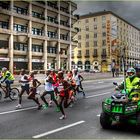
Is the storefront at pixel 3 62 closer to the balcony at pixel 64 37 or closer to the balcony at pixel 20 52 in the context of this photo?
the balcony at pixel 20 52

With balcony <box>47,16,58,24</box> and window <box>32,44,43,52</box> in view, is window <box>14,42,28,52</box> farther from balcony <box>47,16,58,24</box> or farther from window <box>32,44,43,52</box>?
balcony <box>47,16,58,24</box>

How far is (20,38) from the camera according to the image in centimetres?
5222

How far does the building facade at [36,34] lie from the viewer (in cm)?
4965

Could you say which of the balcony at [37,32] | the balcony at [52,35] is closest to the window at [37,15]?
the balcony at [37,32]

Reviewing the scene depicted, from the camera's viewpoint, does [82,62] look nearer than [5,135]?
No

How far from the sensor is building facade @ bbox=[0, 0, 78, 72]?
163 feet

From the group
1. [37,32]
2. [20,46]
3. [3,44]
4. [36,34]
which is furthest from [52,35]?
[3,44]

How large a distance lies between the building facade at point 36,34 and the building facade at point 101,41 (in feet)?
87.6

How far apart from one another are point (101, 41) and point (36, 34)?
4241 cm

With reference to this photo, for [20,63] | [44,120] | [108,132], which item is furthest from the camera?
[20,63]

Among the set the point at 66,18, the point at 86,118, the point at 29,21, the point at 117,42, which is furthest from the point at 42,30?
the point at 86,118

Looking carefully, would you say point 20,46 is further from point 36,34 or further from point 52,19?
point 52,19

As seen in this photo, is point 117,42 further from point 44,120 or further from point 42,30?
point 44,120

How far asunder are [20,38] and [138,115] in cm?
4724
